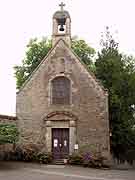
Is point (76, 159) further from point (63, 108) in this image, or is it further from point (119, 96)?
point (119, 96)

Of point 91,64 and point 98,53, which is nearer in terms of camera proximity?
point 98,53

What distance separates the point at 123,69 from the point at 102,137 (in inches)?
350

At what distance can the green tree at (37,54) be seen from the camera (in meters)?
35.4

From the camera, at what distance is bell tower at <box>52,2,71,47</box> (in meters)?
27.4

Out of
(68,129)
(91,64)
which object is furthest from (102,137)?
(91,64)

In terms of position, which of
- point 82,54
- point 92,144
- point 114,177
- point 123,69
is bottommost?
point 114,177

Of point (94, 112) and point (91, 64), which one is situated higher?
point (91, 64)

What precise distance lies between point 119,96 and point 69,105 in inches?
242

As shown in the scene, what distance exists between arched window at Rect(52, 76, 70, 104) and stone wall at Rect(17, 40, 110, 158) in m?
0.38

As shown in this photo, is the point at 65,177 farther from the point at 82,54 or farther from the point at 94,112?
the point at 82,54

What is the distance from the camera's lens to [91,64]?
36.2m

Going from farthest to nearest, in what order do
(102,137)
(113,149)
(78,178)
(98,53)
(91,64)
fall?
(91,64) → (98,53) → (113,149) → (102,137) → (78,178)

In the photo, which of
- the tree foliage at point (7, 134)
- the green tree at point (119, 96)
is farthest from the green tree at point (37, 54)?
the tree foliage at point (7, 134)

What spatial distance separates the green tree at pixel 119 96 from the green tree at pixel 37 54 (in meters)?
4.94
